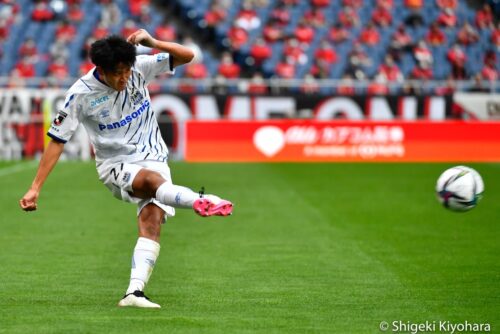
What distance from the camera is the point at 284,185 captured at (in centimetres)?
2023

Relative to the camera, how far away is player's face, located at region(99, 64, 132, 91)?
7715mm

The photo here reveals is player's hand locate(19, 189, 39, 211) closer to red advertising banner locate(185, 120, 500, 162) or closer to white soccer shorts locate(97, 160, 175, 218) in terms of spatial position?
white soccer shorts locate(97, 160, 175, 218)

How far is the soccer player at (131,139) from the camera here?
792 cm

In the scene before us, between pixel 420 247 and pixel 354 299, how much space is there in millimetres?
3734

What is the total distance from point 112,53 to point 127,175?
0.97 metres

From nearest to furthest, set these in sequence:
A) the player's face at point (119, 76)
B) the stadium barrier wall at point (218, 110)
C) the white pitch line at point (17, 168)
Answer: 1. the player's face at point (119, 76)
2. the white pitch line at point (17, 168)
3. the stadium barrier wall at point (218, 110)

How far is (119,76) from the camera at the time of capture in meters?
7.74

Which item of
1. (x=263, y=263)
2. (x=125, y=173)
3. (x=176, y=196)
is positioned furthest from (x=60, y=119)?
(x=263, y=263)

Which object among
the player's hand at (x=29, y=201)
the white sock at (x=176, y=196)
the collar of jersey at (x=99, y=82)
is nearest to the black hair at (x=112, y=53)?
the collar of jersey at (x=99, y=82)

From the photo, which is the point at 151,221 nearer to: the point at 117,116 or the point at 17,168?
the point at 117,116

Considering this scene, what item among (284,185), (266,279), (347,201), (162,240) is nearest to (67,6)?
(284,185)

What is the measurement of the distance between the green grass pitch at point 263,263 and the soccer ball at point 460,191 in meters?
0.67
